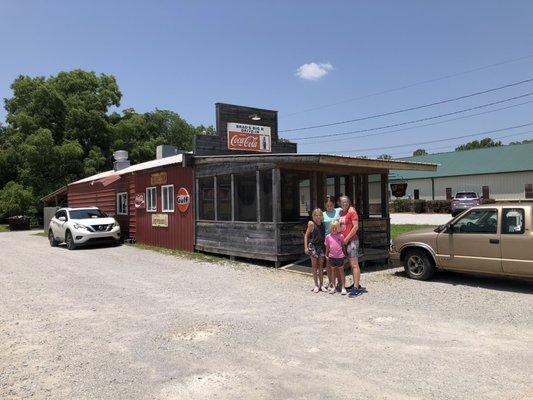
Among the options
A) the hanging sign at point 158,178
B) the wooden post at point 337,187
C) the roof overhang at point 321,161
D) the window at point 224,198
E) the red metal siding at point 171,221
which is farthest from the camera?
the hanging sign at point 158,178

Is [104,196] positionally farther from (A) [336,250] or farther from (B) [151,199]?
(A) [336,250]

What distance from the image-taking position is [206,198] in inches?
585

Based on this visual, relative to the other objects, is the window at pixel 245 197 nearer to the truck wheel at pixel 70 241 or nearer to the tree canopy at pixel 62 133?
the truck wheel at pixel 70 241

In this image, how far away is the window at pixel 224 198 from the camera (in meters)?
13.6

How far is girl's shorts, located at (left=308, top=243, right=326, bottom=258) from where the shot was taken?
8953 millimetres

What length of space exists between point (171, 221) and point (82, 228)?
11.9 feet

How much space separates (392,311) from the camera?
723 centimetres

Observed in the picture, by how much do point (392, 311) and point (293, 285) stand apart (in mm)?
2693

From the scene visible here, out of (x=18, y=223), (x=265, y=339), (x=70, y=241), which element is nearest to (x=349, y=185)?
(x=265, y=339)

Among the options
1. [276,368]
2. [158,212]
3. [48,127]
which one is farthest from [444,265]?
[48,127]

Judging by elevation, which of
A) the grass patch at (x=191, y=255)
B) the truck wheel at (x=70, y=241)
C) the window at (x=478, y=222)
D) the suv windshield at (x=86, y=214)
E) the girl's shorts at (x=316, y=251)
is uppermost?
the suv windshield at (x=86, y=214)

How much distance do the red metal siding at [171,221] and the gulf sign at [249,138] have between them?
7.29ft

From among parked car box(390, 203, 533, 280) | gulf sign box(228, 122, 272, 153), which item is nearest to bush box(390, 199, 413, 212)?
gulf sign box(228, 122, 272, 153)

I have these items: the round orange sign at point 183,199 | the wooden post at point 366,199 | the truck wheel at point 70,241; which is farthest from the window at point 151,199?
the wooden post at point 366,199
